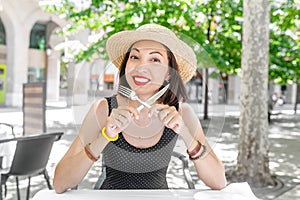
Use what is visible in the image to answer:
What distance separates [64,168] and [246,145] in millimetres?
3832

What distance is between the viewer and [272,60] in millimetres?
11242

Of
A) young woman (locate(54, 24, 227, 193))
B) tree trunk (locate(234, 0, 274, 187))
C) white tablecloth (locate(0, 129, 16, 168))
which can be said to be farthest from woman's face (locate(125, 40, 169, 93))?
tree trunk (locate(234, 0, 274, 187))

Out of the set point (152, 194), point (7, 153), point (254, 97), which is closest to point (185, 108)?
point (152, 194)

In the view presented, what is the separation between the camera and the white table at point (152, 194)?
1.38 metres

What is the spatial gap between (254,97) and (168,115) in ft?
12.9

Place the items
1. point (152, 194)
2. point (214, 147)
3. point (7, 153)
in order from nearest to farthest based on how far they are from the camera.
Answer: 1. point (214, 147)
2. point (152, 194)
3. point (7, 153)

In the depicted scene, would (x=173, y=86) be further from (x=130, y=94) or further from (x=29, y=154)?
(x=29, y=154)

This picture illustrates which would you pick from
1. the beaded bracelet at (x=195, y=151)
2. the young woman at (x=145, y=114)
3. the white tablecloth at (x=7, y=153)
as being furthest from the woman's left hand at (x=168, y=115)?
the white tablecloth at (x=7, y=153)

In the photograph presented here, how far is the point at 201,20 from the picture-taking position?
6.15 metres

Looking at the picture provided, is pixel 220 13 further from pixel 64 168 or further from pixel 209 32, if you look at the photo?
pixel 64 168

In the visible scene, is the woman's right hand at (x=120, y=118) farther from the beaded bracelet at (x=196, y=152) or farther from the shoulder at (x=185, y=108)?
the beaded bracelet at (x=196, y=152)

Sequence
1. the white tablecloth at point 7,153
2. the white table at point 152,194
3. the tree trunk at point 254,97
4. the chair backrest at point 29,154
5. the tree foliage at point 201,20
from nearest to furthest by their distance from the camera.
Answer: the white table at point 152,194
the chair backrest at point 29,154
the white tablecloth at point 7,153
the tree trunk at point 254,97
the tree foliage at point 201,20

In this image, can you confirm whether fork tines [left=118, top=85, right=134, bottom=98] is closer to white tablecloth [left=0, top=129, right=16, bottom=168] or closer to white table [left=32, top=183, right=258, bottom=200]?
white table [left=32, top=183, right=258, bottom=200]

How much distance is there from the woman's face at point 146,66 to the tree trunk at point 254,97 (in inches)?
153
